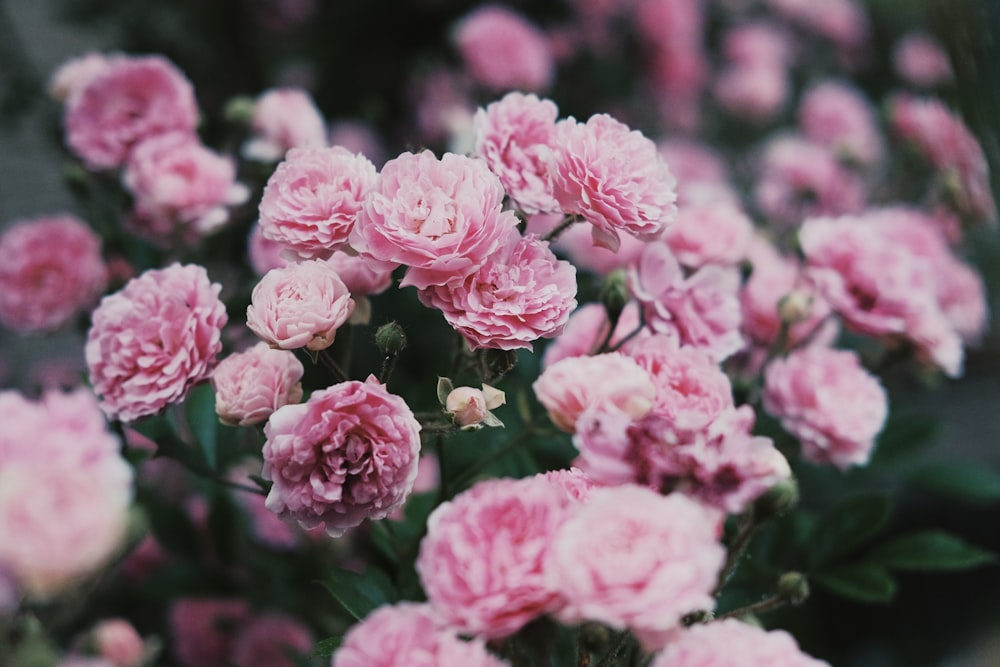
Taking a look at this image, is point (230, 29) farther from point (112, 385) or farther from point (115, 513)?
point (115, 513)

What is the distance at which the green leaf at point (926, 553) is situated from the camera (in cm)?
80

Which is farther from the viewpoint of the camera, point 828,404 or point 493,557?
point 828,404

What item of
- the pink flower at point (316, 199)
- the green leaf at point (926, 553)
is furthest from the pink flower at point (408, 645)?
the green leaf at point (926, 553)

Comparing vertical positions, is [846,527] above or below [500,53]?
below

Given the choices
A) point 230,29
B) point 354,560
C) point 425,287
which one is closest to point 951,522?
point 354,560

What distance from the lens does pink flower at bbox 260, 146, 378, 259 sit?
1.95 feet

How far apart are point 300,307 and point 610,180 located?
0.23 metres

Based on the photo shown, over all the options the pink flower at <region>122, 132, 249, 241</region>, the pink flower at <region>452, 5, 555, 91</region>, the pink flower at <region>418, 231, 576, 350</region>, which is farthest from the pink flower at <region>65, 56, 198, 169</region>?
the pink flower at <region>452, 5, 555, 91</region>

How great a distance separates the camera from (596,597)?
1.40 ft

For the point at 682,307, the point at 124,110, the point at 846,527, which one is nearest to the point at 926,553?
the point at 846,527

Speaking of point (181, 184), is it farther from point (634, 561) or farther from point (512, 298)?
point (634, 561)

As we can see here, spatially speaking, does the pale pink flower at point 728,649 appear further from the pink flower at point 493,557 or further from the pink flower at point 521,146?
the pink flower at point 521,146

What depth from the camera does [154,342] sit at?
0.62 metres

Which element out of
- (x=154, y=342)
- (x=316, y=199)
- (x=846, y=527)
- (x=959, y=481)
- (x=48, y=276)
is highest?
(x=316, y=199)
